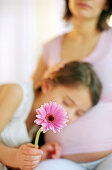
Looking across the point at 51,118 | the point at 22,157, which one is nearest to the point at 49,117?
the point at 51,118

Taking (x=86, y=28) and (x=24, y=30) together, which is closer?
(x=86, y=28)

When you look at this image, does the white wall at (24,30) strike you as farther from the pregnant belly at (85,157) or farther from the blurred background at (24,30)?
the pregnant belly at (85,157)

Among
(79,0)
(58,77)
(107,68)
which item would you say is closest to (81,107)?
(58,77)

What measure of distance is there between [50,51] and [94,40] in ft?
0.48

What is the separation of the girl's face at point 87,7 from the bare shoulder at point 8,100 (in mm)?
279

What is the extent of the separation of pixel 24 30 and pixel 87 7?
780mm

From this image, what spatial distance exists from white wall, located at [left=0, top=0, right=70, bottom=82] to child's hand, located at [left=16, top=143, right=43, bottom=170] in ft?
3.38

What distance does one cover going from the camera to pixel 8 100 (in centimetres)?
64

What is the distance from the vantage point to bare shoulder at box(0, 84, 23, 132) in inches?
24.0

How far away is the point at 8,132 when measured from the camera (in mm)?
613

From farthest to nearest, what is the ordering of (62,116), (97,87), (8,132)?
(97,87)
(8,132)
(62,116)

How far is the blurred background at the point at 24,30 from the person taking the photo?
1443mm

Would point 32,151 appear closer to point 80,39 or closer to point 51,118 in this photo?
point 51,118

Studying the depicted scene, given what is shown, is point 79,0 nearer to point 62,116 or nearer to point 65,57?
point 65,57
